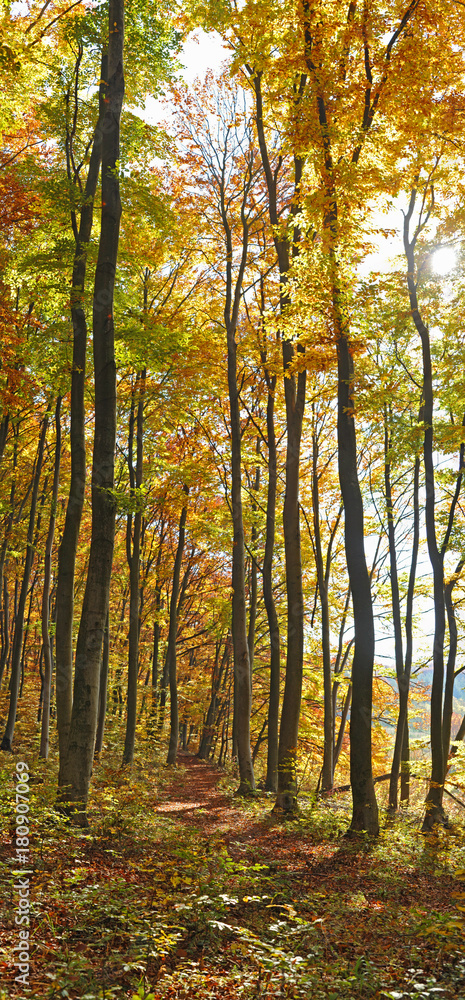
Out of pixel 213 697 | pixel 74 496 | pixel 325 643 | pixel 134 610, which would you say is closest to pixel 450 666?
pixel 325 643

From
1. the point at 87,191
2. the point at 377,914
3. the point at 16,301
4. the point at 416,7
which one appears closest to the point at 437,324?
the point at 416,7

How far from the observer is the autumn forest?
4457 mm

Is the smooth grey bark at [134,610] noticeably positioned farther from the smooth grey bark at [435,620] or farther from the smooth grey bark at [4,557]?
the smooth grey bark at [435,620]

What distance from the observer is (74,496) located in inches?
360

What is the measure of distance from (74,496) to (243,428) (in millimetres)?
9095

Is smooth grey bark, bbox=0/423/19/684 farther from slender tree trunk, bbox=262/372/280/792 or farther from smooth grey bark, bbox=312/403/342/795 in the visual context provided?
smooth grey bark, bbox=312/403/342/795

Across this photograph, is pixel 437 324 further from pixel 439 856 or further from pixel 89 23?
pixel 439 856

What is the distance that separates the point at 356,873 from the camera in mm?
6891

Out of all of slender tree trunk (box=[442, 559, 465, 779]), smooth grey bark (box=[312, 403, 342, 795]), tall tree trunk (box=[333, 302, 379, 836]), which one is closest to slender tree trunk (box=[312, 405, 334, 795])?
smooth grey bark (box=[312, 403, 342, 795])

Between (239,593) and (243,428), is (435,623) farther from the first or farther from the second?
(243,428)

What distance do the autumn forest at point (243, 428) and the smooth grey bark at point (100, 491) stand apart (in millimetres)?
34

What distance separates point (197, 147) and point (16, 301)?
5.92 metres

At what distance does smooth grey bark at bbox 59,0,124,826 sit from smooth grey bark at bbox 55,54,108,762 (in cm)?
91

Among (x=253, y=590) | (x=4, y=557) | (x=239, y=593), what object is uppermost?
(x=4, y=557)
